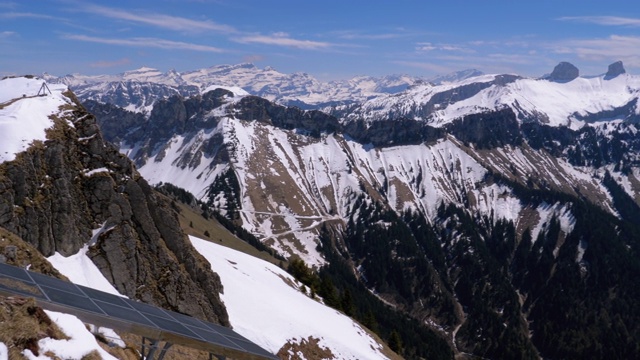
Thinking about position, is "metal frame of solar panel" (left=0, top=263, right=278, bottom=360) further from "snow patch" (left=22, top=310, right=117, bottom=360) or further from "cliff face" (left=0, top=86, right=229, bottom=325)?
"cliff face" (left=0, top=86, right=229, bottom=325)

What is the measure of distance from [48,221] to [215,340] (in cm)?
3482

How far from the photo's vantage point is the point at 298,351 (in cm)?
6162

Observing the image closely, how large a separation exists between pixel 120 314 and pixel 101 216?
38.9 meters

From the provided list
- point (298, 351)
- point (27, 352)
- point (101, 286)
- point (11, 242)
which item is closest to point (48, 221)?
point (101, 286)

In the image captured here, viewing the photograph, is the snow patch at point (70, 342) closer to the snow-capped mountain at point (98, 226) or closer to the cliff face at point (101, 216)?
the snow-capped mountain at point (98, 226)

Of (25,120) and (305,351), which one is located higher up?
(25,120)

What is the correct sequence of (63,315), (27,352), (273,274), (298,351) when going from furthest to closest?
1. (273,274)
2. (298,351)
3. (63,315)
4. (27,352)

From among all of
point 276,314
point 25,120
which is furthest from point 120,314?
point 276,314

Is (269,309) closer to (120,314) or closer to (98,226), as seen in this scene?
(98,226)

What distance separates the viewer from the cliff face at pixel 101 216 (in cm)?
4559

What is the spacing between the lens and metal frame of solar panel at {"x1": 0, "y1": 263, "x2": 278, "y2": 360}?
52.0 ft

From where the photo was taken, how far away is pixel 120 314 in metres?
17.1

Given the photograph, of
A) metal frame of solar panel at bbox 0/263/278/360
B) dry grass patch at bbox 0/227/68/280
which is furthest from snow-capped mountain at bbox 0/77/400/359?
metal frame of solar panel at bbox 0/263/278/360

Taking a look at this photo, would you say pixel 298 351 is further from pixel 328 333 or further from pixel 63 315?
pixel 63 315
